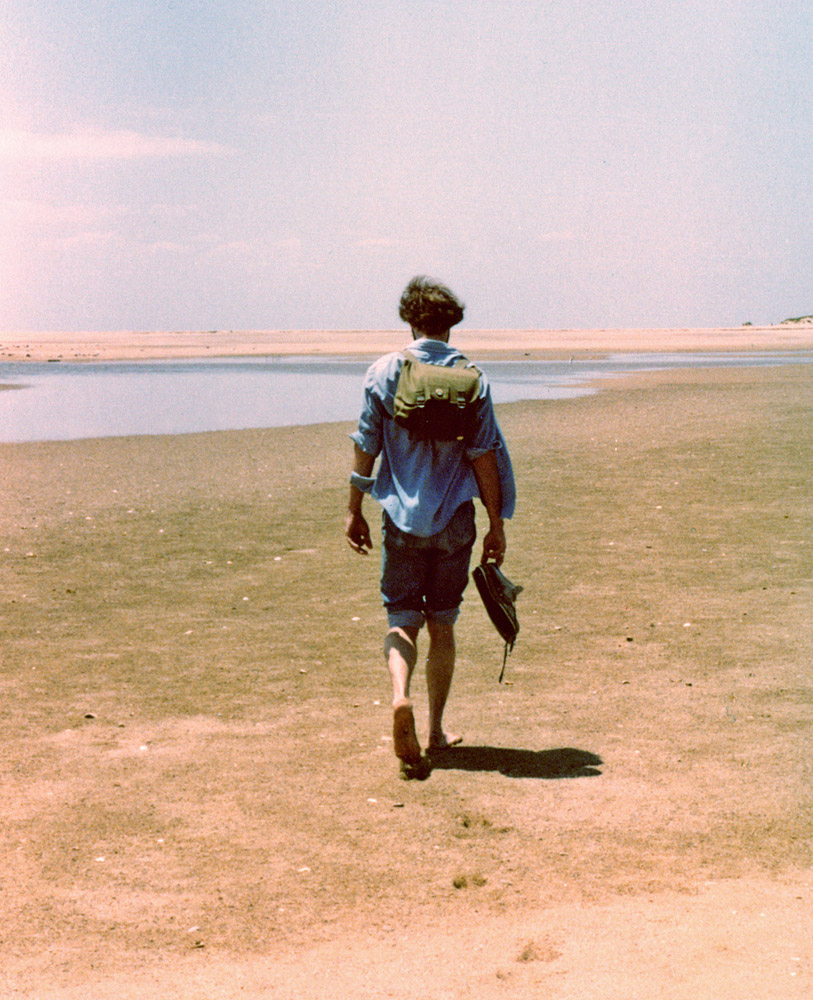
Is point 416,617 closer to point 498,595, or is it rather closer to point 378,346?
point 498,595

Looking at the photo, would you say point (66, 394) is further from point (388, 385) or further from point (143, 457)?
point (388, 385)

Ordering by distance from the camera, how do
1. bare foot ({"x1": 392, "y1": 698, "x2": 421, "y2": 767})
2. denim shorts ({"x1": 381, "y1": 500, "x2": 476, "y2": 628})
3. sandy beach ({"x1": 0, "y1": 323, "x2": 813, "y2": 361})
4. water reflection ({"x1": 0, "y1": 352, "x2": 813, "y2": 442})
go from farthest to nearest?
sandy beach ({"x1": 0, "y1": 323, "x2": 813, "y2": 361}) < water reflection ({"x1": 0, "y1": 352, "x2": 813, "y2": 442}) < denim shorts ({"x1": 381, "y1": 500, "x2": 476, "y2": 628}) < bare foot ({"x1": 392, "y1": 698, "x2": 421, "y2": 767})

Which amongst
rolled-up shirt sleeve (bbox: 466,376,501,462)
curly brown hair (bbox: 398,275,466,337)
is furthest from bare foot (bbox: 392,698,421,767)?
curly brown hair (bbox: 398,275,466,337)

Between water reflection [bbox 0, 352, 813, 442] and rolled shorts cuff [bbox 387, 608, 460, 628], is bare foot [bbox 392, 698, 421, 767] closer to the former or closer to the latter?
rolled shorts cuff [bbox 387, 608, 460, 628]

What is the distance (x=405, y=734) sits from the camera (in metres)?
5.32

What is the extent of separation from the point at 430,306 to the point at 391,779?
2.08 metres

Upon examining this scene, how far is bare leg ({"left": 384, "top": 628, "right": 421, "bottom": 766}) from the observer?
17.4 feet

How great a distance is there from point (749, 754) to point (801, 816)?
0.73 meters

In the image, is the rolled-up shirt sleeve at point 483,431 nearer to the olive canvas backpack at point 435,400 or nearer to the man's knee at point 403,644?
the olive canvas backpack at point 435,400

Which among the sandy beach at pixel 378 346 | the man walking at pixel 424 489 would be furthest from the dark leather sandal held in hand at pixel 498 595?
the sandy beach at pixel 378 346

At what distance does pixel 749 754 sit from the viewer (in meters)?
5.62

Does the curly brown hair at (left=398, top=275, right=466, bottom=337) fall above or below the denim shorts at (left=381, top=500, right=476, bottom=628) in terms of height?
above

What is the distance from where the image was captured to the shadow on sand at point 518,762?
5469mm

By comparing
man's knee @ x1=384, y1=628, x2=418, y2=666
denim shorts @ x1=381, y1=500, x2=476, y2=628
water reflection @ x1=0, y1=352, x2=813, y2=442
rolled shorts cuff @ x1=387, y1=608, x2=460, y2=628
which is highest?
denim shorts @ x1=381, y1=500, x2=476, y2=628
